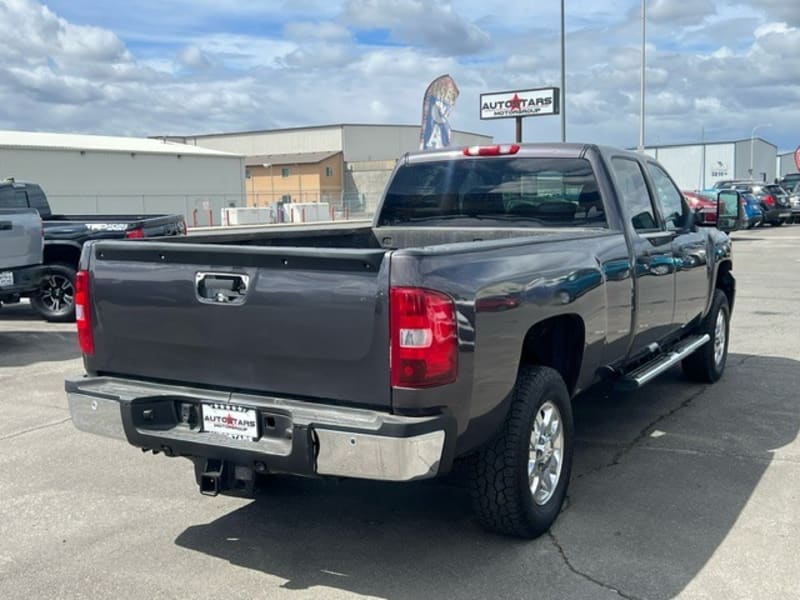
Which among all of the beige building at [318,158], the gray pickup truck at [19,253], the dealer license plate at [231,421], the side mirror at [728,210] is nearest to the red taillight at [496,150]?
the side mirror at [728,210]

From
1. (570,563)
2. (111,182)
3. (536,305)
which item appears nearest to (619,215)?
(536,305)

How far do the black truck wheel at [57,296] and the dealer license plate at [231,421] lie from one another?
8.47m

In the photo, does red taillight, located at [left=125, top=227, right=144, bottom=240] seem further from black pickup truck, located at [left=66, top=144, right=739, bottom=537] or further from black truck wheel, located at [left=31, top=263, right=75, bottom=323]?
black pickup truck, located at [left=66, top=144, right=739, bottom=537]

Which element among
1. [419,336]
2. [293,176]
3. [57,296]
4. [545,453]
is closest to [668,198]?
[545,453]

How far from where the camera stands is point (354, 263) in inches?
137

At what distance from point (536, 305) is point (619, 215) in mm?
1594

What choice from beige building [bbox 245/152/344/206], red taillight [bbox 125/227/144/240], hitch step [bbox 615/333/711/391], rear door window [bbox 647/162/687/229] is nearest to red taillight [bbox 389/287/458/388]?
hitch step [bbox 615/333/711/391]

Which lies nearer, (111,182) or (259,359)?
(259,359)

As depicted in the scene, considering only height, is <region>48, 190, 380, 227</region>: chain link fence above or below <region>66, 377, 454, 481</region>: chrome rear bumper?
above

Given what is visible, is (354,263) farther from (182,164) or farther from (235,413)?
(182,164)

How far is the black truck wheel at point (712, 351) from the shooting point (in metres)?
7.27

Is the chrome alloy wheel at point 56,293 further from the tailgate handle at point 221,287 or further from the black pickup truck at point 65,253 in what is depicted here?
the tailgate handle at point 221,287

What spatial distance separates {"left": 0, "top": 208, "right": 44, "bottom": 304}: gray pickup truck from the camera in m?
9.80

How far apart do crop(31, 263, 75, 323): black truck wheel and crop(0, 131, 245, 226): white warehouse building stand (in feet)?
108
